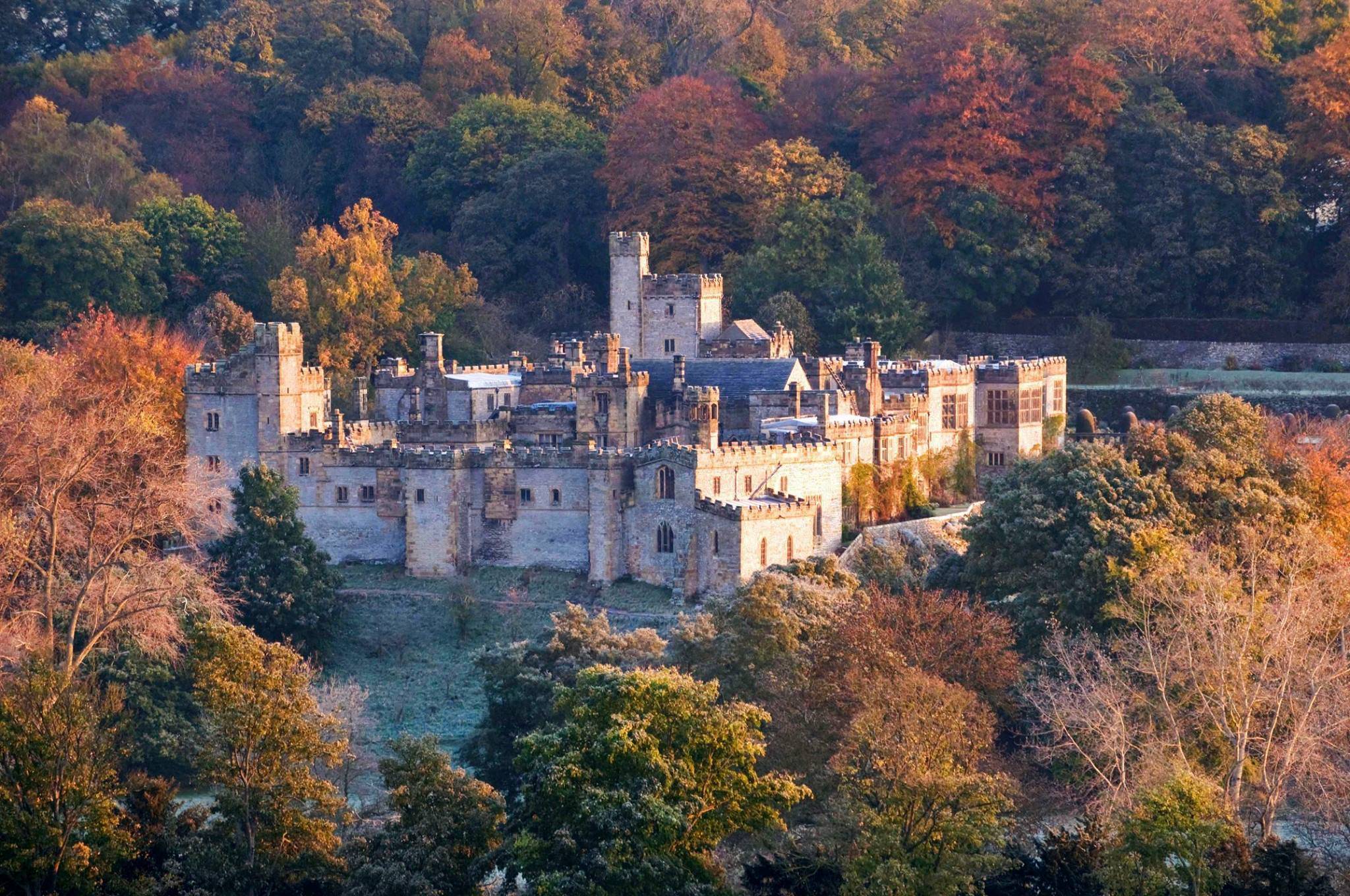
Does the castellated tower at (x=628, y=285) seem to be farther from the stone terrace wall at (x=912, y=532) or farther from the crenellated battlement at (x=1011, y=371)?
the stone terrace wall at (x=912, y=532)

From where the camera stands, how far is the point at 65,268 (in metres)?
85.6

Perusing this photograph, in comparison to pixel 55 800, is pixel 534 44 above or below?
above

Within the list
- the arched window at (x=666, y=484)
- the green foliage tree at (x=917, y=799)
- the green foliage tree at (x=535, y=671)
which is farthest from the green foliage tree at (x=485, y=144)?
the green foliage tree at (x=917, y=799)

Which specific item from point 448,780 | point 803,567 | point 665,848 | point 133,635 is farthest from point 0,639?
point 803,567

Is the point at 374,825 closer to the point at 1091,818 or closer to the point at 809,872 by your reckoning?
the point at 809,872

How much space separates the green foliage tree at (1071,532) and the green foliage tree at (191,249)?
39.0 meters

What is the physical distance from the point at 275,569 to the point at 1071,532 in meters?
20.2

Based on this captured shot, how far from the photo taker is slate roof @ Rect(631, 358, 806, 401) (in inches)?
2662

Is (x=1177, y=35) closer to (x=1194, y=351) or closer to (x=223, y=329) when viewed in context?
(x=1194, y=351)

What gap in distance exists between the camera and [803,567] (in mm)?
58062

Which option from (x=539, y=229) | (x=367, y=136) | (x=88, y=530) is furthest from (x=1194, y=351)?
(x=88, y=530)

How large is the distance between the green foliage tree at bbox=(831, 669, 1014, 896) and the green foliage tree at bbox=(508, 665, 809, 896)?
1.44 meters

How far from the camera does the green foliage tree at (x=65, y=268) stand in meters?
85.2

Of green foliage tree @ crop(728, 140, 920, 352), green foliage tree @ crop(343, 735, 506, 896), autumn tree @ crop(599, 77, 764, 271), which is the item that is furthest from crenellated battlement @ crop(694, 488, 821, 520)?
autumn tree @ crop(599, 77, 764, 271)
